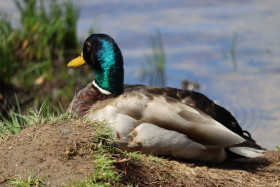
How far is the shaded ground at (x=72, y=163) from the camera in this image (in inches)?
124

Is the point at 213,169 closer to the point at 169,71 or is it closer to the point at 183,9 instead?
the point at 169,71

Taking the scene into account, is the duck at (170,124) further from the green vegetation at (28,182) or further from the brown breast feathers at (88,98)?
the green vegetation at (28,182)

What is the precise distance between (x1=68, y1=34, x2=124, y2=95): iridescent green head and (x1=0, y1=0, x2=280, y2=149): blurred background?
1.06 meters

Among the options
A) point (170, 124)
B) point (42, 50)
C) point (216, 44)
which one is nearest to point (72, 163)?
point (170, 124)

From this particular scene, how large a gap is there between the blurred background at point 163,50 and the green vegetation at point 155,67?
0.02 metres

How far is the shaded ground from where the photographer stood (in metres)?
3.16

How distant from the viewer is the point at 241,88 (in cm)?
782

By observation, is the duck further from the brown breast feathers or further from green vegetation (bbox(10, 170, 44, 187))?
green vegetation (bbox(10, 170, 44, 187))

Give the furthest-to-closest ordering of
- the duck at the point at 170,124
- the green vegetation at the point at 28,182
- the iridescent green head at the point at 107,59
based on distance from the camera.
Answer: the iridescent green head at the point at 107,59, the duck at the point at 170,124, the green vegetation at the point at 28,182

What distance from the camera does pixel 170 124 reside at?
4555mm

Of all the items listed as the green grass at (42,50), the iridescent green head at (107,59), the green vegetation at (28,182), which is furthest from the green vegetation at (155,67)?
the green vegetation at (28,182)

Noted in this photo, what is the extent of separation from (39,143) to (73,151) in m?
0.26

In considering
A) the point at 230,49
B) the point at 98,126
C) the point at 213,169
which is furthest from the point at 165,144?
the point at 230,49

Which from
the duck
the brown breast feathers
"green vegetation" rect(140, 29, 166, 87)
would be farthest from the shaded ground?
"green vegetation" rect(140, 29, 166, 87)
